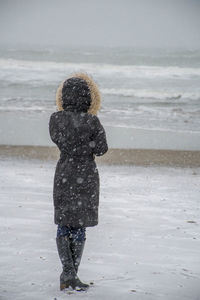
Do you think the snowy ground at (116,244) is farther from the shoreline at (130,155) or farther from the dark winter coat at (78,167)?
the shoreline at (130,155)

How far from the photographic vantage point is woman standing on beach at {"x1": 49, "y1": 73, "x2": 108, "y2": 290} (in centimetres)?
300

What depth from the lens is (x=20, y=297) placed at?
285 centimetres

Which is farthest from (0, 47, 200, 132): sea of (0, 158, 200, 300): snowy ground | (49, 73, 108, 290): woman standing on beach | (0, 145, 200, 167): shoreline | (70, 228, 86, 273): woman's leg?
(70, 228, 86, 273): woman's leg

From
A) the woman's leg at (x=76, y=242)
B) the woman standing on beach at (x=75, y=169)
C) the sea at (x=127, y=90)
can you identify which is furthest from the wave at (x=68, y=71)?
the woman's leg at (x=76, y=242)

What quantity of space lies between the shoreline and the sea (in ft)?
9.98

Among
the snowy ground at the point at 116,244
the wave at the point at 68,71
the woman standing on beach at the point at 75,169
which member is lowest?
the wave at the point at 68,71

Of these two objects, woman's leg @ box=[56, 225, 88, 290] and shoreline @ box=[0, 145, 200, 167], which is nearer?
woman's leg @ box=[56, 225, 88, 290]

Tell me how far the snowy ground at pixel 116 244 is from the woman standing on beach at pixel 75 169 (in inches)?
11.1

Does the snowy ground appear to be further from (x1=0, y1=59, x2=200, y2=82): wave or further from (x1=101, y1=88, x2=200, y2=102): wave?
(x1=0, y1=59, x2=200, y2=82): wave

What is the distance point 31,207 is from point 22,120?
32.4 ft

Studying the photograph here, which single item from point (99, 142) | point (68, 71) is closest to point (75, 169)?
point (99, 142)

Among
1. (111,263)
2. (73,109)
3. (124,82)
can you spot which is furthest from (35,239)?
(124,82)

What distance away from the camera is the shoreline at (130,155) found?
943 cm

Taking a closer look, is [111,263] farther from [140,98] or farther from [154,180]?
[140,98]
